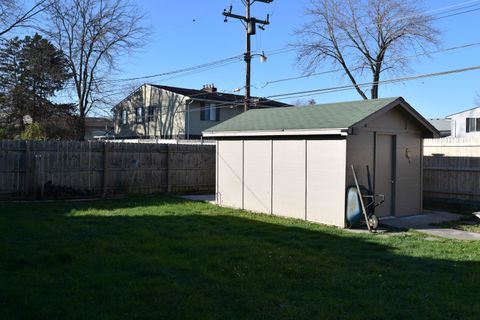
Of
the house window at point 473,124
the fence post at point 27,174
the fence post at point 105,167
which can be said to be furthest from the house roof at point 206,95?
the fence post at point 27,174

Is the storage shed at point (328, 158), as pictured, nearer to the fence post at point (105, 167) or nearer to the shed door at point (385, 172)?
the shed door at point (385, 172)

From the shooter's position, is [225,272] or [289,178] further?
[289,178]

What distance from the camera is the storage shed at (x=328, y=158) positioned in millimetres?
11047

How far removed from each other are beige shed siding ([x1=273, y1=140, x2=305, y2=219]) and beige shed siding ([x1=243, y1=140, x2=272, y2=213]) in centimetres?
25

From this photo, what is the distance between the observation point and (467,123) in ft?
127

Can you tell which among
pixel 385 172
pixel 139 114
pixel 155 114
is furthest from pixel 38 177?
pixel 139 114

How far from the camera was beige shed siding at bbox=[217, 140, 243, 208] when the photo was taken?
46.1 ft

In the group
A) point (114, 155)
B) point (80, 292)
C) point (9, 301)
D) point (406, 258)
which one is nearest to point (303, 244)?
point (406, 258)

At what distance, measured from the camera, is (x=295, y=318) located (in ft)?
15.5

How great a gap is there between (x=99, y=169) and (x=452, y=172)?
1156 centimetres

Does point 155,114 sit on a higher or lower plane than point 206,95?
lower

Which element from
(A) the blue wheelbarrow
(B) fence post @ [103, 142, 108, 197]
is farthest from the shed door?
(B) fence post @ [103, 142, 108, 197]

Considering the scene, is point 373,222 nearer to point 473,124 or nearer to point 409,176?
point 409,176

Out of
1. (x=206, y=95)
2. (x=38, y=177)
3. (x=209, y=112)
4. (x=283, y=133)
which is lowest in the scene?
(x=38, y=177)
